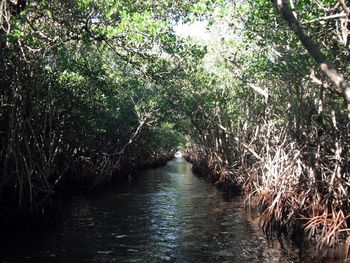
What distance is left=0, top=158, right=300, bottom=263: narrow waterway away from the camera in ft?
25.5

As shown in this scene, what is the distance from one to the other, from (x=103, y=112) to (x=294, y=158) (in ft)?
29.6

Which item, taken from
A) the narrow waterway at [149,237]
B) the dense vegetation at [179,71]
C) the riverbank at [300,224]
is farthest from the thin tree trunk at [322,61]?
the narrow waterway at [149,237]

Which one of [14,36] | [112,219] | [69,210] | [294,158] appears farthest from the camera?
[69,210]

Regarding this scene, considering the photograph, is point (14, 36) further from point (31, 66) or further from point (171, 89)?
point (171, 89)

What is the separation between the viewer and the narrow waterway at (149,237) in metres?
7.76

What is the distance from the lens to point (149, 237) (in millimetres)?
9414

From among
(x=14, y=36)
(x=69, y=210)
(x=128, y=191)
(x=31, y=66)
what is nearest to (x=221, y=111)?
(x=128, y=191)

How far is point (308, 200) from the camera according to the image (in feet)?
30.5

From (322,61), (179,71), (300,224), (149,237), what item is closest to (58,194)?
(179,71)

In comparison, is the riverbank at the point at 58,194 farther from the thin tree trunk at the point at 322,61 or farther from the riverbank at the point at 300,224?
the thin tree trunk at the point at 322,61

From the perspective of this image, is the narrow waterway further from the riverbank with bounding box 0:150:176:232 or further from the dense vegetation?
the dense vegetation

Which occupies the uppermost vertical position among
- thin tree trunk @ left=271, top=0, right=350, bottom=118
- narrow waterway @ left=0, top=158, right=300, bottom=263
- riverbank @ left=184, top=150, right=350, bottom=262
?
thin tree trunk @ left=271, top=0, right=350, bottom=118

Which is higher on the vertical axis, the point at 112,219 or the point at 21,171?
the point at 21,171

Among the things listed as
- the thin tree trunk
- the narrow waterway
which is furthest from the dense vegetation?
the narrow waterway
